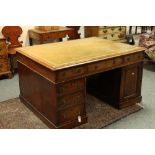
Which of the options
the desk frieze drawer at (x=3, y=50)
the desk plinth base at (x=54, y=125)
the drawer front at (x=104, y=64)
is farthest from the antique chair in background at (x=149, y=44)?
the desk frieze drawer at (x=3, y=50)

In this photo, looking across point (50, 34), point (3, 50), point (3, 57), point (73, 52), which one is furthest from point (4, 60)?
point (73, 52)

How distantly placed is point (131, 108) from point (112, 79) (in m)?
0.47

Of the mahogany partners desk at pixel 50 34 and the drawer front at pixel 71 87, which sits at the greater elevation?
the mahogany partners desk at pixel 50 34

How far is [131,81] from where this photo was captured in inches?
127

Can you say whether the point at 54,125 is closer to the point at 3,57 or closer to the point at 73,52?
the point at 73,52

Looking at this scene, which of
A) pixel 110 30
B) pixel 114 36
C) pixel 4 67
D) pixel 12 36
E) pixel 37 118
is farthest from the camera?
pixel 114 36

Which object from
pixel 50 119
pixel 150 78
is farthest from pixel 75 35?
pixel 50 119

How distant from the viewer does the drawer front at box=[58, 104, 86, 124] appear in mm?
2697

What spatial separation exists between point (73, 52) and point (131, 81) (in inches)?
32.6

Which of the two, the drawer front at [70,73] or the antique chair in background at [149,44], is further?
the antique chair in background at [149,44]

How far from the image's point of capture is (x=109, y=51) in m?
3.00

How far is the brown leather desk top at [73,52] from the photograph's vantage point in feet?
8.59

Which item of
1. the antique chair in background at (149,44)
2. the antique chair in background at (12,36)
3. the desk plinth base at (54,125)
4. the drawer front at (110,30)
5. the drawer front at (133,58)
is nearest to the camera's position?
the desk plinth base at (54,125)

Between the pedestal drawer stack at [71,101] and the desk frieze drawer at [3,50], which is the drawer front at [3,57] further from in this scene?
the pedestal drawer stack at [71,101]
